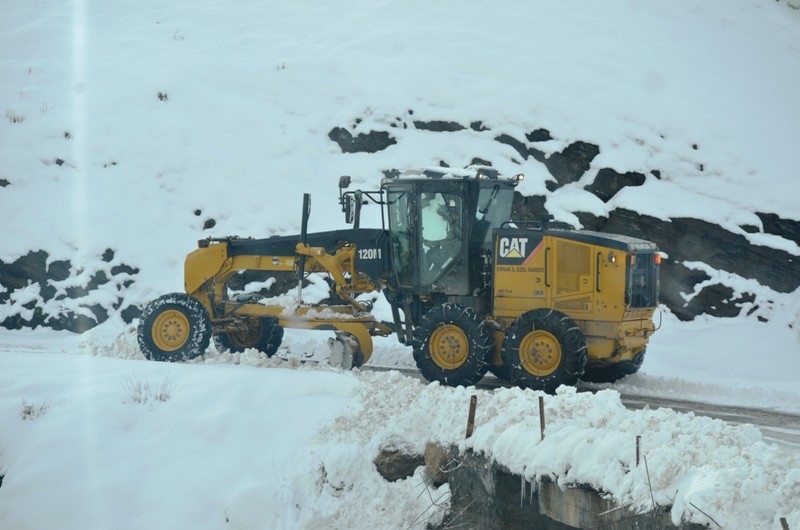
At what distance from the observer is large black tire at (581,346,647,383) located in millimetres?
12641

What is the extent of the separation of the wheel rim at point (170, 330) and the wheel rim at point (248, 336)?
1274mm

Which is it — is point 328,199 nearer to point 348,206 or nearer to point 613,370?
point 348,206

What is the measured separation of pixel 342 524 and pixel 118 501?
218 centimetres

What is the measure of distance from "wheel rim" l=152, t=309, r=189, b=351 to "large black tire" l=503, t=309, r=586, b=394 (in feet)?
15.5

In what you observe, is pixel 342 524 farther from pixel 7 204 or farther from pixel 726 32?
pixel 726 32

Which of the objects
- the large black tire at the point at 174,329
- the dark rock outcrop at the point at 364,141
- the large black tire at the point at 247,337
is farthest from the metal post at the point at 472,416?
the dark rock outcrop at the point at 364,141

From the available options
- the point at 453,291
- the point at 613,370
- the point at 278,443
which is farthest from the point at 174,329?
the point at 613,370

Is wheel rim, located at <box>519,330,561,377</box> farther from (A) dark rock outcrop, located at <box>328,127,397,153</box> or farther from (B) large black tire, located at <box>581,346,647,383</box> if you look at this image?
(A) dark rock outcrop, located at <box>328,127,397,153</box>

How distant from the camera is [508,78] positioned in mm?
22625

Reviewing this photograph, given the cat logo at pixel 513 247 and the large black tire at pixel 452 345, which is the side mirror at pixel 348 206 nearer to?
the large black tire at pixel 452 345

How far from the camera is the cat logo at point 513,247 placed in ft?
39.3

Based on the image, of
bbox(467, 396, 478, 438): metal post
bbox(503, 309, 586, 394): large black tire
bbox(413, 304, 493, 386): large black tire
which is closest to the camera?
bbox(467, 396, 478, 438): metal post

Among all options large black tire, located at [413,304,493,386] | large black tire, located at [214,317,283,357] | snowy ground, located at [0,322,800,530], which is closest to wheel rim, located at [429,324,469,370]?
large black tire, located at [413,304,493,386]

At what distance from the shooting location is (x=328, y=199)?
66.0 ft
